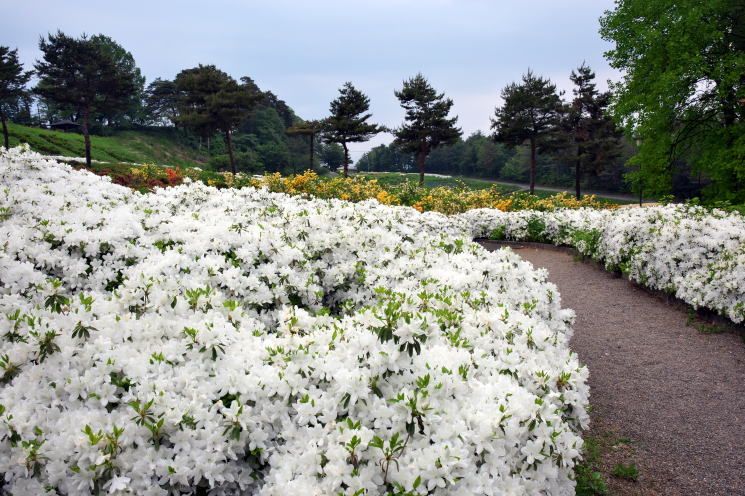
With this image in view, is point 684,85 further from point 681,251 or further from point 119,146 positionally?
point 119,146

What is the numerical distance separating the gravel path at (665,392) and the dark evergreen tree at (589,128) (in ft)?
97.3

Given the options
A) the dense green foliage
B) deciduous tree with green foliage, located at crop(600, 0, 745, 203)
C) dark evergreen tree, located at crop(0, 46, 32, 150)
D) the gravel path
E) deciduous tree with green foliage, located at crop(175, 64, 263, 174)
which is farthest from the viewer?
the dense green foliage

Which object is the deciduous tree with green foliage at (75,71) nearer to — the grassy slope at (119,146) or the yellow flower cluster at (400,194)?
the grassy slope at (119,146)

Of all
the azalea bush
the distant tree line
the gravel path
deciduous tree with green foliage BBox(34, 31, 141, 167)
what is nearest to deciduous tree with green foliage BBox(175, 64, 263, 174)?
the distant tree line

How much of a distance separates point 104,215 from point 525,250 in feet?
36.2

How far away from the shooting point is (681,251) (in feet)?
23.5

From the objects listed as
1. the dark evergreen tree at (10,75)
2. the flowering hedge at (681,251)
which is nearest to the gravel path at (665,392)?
the flowering hedge at (681,251)

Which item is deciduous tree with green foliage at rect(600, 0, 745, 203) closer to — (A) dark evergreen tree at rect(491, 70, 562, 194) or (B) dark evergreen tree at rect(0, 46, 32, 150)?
(A) dark evergreen tree at rect(491, 70, 562, 194)

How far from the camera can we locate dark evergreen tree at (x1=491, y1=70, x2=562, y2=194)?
3378cm

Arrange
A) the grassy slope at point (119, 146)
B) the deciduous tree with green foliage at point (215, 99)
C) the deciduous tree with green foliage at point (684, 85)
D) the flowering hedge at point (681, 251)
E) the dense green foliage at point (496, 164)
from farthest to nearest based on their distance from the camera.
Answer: the dense green foliage at point (496, 164) → the grassy slope at point (119, 146) → the deciduous tree with green foliage at point (215, 99) → the deciduous tree with green foliage at point (684, 85) → the flowering hedge at point (681, 251)

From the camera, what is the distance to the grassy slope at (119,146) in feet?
109

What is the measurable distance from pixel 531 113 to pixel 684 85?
1931 cm

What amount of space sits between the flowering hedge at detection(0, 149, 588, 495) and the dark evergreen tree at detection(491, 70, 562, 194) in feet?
110

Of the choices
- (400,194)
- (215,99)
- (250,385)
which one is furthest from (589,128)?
(250,385)
